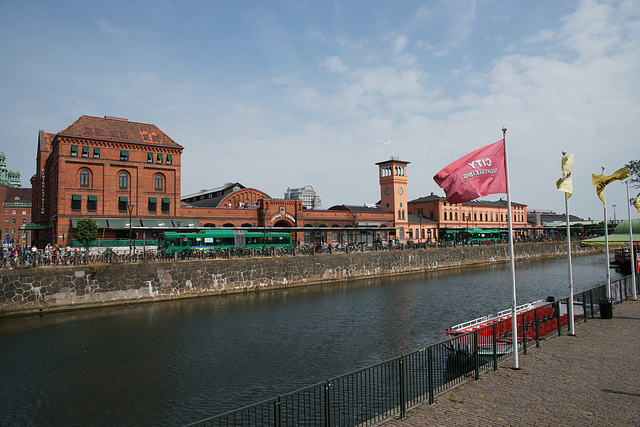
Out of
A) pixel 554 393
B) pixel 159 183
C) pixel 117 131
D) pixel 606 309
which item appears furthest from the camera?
pixel 159 183

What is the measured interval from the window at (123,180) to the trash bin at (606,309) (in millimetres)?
51308

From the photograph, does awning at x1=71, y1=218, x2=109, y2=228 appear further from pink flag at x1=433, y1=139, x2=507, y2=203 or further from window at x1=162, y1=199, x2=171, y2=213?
pink flag at x1=433, y1=139, x2=507, y2=203

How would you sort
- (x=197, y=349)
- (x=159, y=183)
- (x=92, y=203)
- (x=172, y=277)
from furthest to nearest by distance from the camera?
(x=159, y=183)
(x=92, y=203)
(x=172, y=277)
(x=197, y=349)

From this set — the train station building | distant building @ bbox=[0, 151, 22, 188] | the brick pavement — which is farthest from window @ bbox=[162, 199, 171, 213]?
distant building @ bbox=[0, 151, 22, 188]

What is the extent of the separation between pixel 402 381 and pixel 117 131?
54476 mm

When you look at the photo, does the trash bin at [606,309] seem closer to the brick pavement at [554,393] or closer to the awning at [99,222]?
the brick pavement at [554,393]

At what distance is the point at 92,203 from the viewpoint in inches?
2045

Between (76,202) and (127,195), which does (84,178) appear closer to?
(76,202)

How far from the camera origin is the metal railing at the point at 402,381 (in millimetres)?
9672

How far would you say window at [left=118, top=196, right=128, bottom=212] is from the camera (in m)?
53.4

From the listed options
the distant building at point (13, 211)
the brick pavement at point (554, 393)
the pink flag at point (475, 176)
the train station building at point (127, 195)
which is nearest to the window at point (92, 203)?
the train station building at point (127, 195)

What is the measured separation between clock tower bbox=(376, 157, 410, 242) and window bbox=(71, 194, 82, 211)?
49289 mm

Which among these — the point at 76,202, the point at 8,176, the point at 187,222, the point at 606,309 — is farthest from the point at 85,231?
the point at 8,176

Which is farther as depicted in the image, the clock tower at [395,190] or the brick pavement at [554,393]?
the clock tower at [395,190]
